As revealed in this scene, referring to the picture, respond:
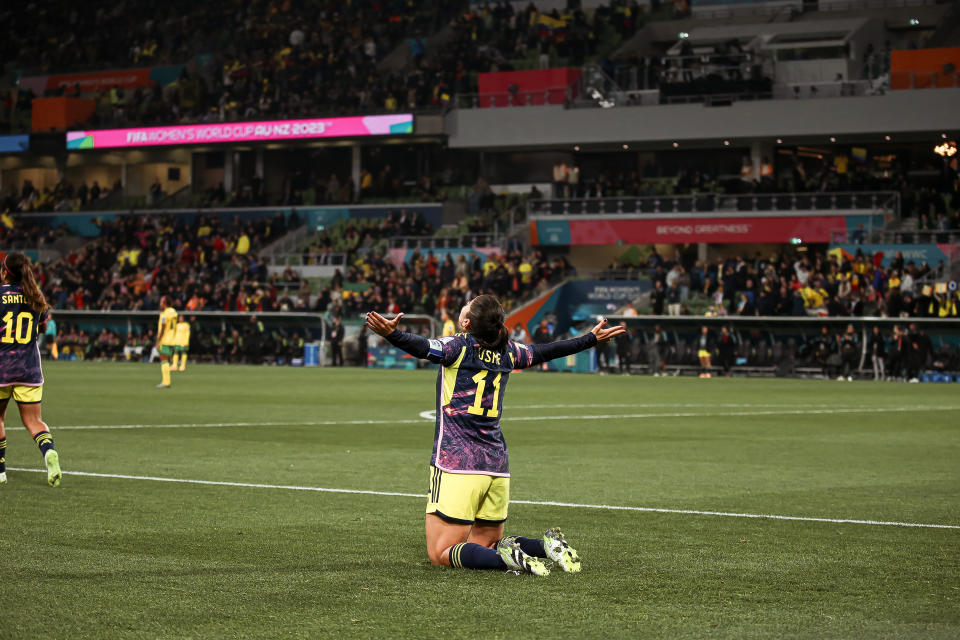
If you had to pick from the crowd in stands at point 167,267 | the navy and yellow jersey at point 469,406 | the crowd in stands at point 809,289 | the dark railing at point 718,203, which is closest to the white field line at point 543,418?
the navy and yellow jersey at point 469,406

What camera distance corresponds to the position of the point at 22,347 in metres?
12.0

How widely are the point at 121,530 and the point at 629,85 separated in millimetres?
44681

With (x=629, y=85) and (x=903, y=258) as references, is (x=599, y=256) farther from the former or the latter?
(x=903, y=258)

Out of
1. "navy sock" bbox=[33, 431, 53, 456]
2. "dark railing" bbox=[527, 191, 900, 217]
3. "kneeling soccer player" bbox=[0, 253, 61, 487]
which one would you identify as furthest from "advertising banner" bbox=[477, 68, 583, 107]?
"navy sock" bbox=[33, 431, 53, 456]

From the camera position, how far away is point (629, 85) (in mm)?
51719

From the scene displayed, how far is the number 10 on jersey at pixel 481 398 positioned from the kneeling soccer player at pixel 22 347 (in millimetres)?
5526

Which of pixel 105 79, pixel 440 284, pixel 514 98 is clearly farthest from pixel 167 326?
pixel 105 79

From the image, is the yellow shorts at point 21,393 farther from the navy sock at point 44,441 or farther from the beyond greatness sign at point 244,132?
the beyond greatness sign at point 244,132

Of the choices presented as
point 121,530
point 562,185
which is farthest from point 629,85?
point 121,530

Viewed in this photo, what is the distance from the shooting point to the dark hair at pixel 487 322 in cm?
775

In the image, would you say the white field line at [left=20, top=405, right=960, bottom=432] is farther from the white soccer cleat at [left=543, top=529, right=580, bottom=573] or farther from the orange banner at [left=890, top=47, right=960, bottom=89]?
the orange banner at [left=890, top=47, right=960, bottom=89]

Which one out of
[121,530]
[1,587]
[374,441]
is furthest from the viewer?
[374,441]

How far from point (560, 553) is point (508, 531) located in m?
1.80

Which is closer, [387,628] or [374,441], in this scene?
[387,628]
